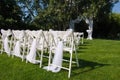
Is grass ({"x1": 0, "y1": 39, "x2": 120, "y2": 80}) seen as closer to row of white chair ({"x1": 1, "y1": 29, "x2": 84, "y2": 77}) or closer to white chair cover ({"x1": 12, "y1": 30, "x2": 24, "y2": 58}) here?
row of white chair ({"x1": 1, "y1": 29, "x2": 84, "y2": 77})

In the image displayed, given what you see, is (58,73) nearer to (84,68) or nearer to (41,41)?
(84,68)

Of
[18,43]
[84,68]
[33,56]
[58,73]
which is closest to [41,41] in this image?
[33,56]

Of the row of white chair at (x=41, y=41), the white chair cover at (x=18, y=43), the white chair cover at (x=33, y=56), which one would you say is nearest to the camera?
the row of white chair at (x=41, y=41)

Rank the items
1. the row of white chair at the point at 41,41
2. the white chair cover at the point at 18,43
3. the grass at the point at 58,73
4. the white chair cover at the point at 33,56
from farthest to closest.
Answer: the white chair cover at the point at 18,43, the white chair cover at the point at 33,56, the row of white chair at the point at 41,41, the grass at the point at 58,73

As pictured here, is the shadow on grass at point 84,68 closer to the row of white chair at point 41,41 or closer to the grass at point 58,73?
the grass at point 58,73

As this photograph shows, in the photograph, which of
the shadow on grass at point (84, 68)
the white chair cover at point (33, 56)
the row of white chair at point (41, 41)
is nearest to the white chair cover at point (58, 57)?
the row of white chair at point (41, 41)

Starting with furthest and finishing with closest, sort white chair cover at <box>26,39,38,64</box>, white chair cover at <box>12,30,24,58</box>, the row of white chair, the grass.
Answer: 1. white chair cover at <box>12,30,24,58</box>
2. white chair cover at <box>26,39,38,64</box>
3. the row of white chair
4. the grass

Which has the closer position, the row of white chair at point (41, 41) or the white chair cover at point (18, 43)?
the row of white chair at point (41, 41)

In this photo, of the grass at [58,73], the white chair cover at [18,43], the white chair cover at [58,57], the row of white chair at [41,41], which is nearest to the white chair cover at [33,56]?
the row of white chair at [41,41]

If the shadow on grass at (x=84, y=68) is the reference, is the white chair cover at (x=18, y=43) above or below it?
above

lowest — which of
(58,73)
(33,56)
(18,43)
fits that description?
(58,73)

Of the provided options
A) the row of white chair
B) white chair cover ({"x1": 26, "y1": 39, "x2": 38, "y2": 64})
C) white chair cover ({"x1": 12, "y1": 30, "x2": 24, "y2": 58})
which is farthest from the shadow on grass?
white chair cover ({"x1": 12, "y1": 30, "x2": 24, "y2": 58})

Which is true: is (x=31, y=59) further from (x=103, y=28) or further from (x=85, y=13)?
(x=103, y=28)

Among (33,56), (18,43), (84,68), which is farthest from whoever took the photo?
(18,43)
